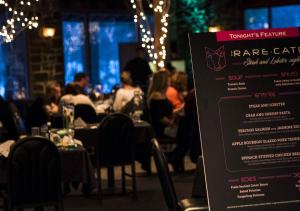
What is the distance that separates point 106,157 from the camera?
310 inches

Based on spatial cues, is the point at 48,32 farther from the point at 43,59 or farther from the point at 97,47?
the point at 97,47

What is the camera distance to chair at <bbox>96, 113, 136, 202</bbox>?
7.80 meters

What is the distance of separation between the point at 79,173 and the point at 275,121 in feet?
10.9

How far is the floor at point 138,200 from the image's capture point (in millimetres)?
7660

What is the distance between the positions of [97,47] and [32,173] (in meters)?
10.8

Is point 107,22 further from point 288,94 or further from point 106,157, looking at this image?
point 288,94

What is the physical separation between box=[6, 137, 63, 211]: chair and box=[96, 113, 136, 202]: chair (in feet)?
6.12

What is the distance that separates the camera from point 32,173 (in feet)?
19.3

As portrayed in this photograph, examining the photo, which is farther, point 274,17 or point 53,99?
point 274,17

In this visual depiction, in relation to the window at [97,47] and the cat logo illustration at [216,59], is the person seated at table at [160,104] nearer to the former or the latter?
the cat logo illustration at [216,59]

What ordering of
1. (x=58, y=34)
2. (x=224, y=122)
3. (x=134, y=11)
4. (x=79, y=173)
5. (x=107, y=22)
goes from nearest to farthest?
(x=224, y=122) → (x=79, y=173) → (x=134, y=11) → (x=58, y=34) → (x=107, y=22)

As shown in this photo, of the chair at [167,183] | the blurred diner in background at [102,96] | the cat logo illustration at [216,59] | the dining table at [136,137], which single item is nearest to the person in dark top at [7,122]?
the blurred diner in background at [102,96]

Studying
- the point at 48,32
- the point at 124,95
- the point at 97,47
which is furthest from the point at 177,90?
the point at 97,47

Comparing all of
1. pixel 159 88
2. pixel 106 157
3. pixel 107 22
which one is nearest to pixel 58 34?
pixel 107 22
